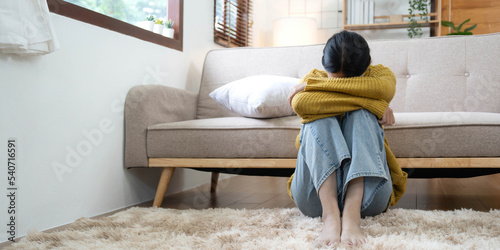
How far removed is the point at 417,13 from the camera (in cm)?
379

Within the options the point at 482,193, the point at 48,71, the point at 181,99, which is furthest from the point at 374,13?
the point at 48,71

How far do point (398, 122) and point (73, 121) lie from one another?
1.11 metres

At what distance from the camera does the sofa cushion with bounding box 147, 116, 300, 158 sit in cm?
160

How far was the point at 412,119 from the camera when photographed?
4.95 feet

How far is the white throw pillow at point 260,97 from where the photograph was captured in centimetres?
162

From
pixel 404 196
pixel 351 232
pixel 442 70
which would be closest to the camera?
pixel 351 232

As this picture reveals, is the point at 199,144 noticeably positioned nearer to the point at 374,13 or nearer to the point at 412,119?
the point at 412,119

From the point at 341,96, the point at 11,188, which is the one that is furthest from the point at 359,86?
the point at 11,188

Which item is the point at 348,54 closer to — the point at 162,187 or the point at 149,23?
Result: the point at 162,187

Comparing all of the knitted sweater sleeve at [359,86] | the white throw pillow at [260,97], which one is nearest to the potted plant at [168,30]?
the white throw pillow at [260,97]

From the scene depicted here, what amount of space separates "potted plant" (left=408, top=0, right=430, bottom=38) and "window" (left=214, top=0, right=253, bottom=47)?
4.51 feet

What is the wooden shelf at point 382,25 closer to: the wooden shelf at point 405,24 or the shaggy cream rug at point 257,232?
the wooden shelf at point 405,24

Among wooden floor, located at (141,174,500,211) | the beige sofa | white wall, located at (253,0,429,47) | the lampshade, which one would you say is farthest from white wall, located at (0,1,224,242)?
white wall, located at (253,0,429,47)

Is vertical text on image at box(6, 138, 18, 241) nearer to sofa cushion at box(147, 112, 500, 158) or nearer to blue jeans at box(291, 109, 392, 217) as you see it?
sofa cushion at box(147, 112, 500, 158)
